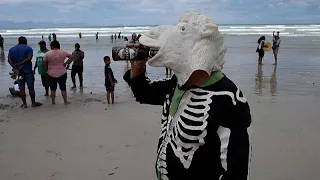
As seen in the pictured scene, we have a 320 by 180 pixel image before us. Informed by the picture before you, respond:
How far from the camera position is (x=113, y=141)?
5.61 m

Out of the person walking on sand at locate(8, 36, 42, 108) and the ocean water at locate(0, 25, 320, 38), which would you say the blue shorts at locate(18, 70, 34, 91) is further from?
the ocean water at locate(0, 25, 320, 38)

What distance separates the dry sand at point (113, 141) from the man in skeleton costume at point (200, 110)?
2.61m

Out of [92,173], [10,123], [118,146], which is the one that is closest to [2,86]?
[10,123]

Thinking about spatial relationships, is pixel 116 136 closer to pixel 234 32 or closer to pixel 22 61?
pixel 22 61

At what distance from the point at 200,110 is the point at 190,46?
0.32 meters

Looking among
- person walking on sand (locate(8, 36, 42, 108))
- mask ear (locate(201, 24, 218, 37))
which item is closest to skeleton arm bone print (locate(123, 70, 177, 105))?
mask ear (locate(201, 24, 218, 37))

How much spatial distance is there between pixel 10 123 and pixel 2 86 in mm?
4742

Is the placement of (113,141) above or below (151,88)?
below

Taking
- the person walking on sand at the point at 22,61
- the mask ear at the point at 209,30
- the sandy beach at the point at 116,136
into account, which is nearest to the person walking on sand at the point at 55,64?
the person walking on sand at the point at 22,61

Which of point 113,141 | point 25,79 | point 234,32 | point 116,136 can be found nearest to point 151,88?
point 113,141

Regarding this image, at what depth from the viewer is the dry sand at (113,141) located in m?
4.48

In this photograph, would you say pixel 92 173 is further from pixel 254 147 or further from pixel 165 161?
pixel 165 161

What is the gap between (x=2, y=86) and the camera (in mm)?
11117

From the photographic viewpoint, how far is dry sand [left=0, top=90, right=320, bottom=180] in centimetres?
448
